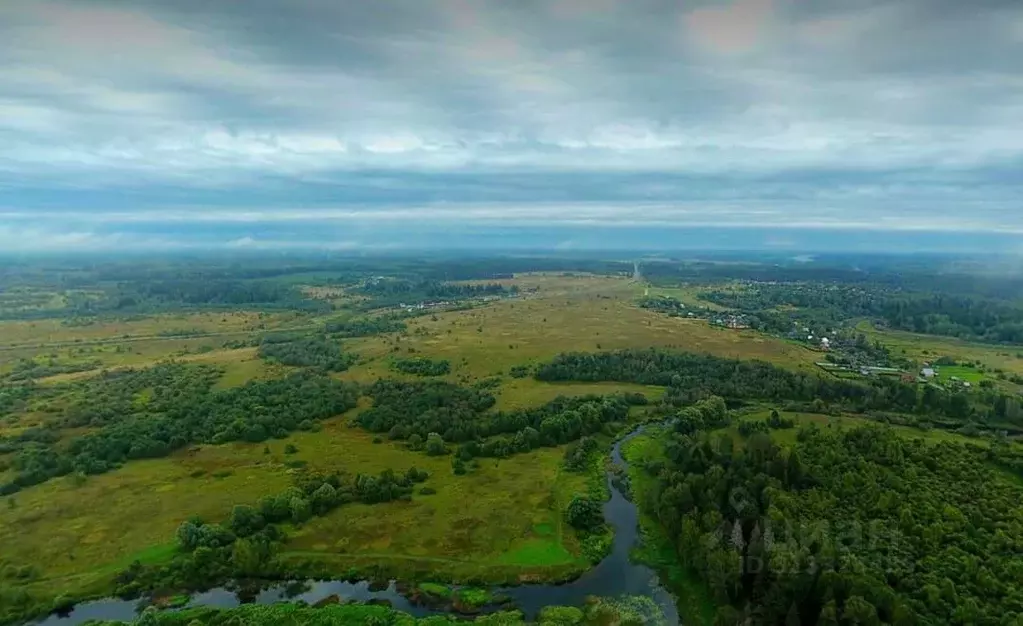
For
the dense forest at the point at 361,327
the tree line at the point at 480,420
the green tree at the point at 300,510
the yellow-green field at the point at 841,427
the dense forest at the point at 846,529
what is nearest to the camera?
the dense forest at the point at 846,529

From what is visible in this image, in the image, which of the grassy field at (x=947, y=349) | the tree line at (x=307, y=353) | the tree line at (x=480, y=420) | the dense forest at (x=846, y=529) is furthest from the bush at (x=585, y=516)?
the grassy field at (x=947, y=349)

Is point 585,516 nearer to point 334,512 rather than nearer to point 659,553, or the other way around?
point 659,553

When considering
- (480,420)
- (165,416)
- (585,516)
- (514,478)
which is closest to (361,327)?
(165,416)

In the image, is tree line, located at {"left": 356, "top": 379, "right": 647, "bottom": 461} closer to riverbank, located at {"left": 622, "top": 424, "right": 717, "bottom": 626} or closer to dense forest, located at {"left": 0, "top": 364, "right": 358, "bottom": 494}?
riverbank, located at {"left": 622, "top": 424, "right": 717, "bottom": 626}

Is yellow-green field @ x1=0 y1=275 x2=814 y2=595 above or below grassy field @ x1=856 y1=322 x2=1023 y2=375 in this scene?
below

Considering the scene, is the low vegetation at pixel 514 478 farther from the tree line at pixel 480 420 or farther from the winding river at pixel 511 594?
the winding river at pixel 511 594

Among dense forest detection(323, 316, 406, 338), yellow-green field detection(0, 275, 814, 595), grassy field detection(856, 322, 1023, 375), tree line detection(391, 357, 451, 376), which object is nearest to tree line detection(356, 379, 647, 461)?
yellow-green field detection(0, 275, 814, 595)
